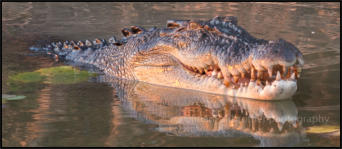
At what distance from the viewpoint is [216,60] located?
532 cm

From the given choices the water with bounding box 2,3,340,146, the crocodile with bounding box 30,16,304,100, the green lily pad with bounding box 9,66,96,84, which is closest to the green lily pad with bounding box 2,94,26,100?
the water with bounding box 2,3,340,146

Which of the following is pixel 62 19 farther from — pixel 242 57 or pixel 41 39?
pixel 242 57

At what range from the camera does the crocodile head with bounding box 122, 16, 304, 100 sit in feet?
16.2

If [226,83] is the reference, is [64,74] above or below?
below

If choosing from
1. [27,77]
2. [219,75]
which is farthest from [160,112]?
[27,77]

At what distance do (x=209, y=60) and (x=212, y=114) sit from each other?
0.67 meters

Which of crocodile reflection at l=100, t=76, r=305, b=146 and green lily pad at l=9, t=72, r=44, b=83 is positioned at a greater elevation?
green lily pad at l=9, t=72, r=44, b=83

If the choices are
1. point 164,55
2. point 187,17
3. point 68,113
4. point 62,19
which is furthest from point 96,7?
point 68,113

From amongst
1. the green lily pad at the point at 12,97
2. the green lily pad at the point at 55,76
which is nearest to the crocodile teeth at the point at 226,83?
the green lily pad at the point at 55,76

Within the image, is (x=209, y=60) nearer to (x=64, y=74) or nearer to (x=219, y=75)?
(x=219, y=75)

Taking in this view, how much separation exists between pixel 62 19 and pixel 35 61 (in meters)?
4.16
